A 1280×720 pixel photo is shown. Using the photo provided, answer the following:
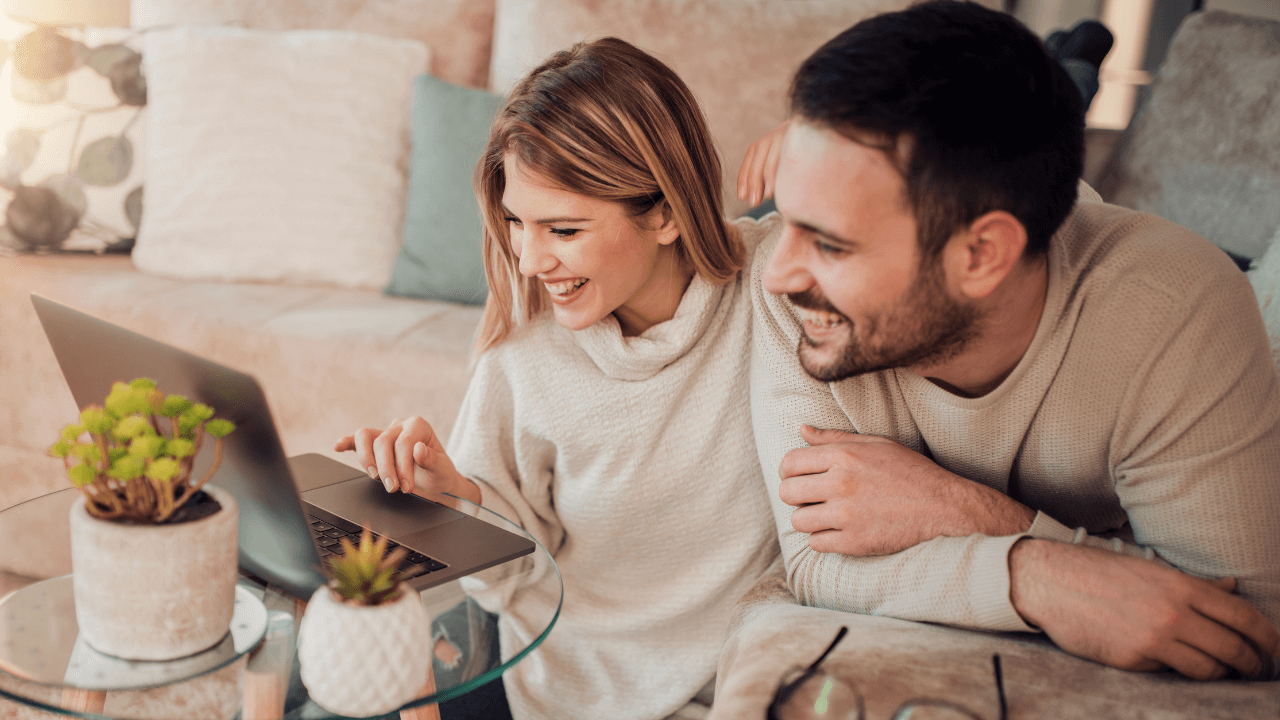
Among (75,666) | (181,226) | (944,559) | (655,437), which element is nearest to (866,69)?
(944,559)

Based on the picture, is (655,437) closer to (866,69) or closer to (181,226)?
(866,69)

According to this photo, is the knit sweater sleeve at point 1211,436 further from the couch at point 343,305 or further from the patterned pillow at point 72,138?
the patterned pillow at point 72,138

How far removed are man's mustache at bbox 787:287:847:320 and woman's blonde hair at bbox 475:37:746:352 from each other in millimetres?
237

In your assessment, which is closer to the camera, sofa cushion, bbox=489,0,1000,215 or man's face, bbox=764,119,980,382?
man's face, bbox=764,119,980,382

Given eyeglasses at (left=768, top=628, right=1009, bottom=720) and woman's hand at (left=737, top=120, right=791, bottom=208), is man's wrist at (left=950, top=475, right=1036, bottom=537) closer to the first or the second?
eyeglasses at (left=768, top=628, right=1009, bottom=720)

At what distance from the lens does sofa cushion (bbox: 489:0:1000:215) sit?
6.52 feet

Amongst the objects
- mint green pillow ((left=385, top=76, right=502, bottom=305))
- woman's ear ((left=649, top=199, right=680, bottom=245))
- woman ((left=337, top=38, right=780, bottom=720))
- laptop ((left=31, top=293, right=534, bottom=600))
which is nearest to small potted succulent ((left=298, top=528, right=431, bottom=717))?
laptop ((left=31, top=293, right=534, bottom=600))

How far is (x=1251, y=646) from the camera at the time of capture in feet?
2.65

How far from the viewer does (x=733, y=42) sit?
1995mm

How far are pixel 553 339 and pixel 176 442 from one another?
2.04 ft

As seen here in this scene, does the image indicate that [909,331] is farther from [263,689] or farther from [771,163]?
[263,689]

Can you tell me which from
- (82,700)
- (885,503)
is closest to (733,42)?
(885,503)

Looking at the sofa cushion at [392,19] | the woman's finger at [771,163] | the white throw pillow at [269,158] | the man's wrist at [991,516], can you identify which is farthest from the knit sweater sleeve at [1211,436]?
the sofa cushion at [392,19]

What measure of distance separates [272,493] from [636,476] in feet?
1.82
